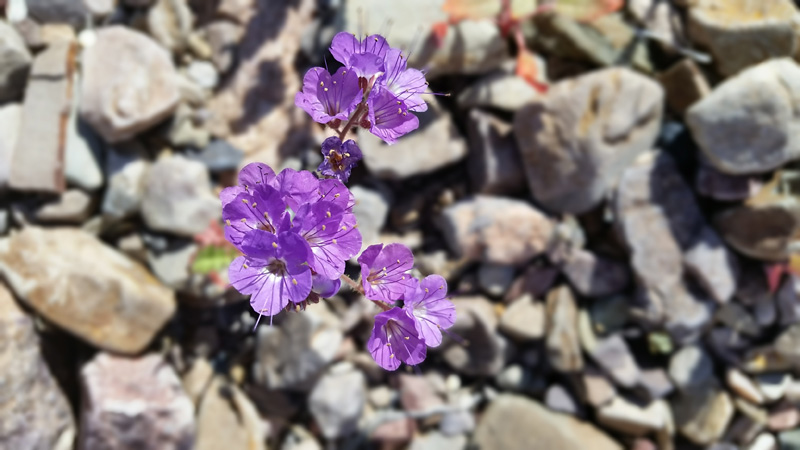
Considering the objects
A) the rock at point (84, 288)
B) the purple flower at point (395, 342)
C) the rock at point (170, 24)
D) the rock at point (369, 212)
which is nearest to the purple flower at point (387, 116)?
the purple flower at point (395, 342)

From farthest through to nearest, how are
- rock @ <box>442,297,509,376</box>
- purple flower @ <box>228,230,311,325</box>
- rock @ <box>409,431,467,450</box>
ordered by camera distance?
rock @ <box>409,431,467,450</box> → rock @ <box>442,297,509,376</box> → purple flower @ <box>228,230,311,325</box>

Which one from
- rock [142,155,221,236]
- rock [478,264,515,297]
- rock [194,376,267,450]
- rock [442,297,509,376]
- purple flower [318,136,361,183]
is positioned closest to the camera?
purple flower [318,136,361,183]

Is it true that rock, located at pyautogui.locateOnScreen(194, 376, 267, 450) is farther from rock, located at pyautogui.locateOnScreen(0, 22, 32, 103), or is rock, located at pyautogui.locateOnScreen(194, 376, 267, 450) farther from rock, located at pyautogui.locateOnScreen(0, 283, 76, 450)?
rock, located at pyautogui.locateOnScreen(0, 22, 32, 103)

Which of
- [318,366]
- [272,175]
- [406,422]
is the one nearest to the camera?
[272,175]

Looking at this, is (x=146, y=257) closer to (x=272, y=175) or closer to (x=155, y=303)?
(x=155, y=303)

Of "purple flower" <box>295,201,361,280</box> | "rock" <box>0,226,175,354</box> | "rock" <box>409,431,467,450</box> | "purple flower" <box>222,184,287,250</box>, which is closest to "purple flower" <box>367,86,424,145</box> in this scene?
"purple flower" <box>295,201,361,280</box>

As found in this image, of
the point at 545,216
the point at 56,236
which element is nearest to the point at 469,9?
the point at 545,216

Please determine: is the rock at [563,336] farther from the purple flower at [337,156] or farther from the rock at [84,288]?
the rock at [84,288]

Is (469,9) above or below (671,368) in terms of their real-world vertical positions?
above
